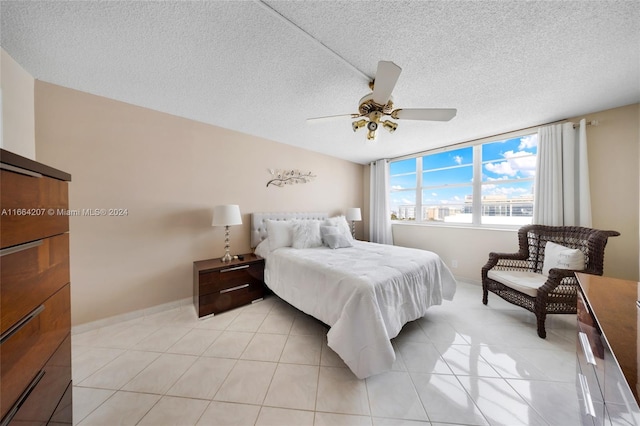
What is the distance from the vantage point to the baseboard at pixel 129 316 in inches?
76.9

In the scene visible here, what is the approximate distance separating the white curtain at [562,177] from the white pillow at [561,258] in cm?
46

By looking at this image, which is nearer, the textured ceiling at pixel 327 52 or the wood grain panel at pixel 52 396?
the wood grain panel at pixel 52 396

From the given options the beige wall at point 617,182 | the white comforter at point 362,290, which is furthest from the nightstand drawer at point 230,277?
the beige wall at point 617,182

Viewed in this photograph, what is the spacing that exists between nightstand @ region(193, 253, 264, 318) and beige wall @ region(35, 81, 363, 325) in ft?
1.36

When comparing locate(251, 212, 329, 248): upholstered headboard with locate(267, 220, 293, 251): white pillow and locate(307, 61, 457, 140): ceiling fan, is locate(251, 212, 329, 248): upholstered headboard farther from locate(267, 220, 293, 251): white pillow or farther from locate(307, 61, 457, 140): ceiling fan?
locate(307, 61, 457, 140): ceiling fan

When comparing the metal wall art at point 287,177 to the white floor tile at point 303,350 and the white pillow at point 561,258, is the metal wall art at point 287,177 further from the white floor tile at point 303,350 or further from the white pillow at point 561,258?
the white pillow at point 561,258

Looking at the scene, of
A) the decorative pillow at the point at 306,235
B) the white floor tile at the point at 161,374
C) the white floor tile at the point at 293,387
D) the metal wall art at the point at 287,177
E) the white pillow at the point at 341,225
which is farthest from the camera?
the metal wall art at the point at 287,177

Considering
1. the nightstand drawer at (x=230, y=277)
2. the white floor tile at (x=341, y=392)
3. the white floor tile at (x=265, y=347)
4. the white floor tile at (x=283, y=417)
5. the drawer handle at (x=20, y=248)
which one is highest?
the drawer handle at (x=20, y=248)

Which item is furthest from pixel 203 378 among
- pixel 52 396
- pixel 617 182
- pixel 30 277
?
pixel 617 182

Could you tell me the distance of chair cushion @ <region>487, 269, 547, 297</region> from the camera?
6.65 feet

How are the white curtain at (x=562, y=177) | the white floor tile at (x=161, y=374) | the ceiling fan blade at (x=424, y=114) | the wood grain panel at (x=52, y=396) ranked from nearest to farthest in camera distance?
the wood grain panel at (x=52, y=396)
the white floor tile at (x=161, y=374)
the ceiling fan blade at (x=424, y=114)
the white curtain at (x=562, y=177)

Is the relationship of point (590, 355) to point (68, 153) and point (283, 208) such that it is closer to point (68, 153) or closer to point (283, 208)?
point (283, 208)

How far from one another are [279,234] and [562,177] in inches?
146

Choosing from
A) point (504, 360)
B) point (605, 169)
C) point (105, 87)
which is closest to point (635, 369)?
point (504, 360)
